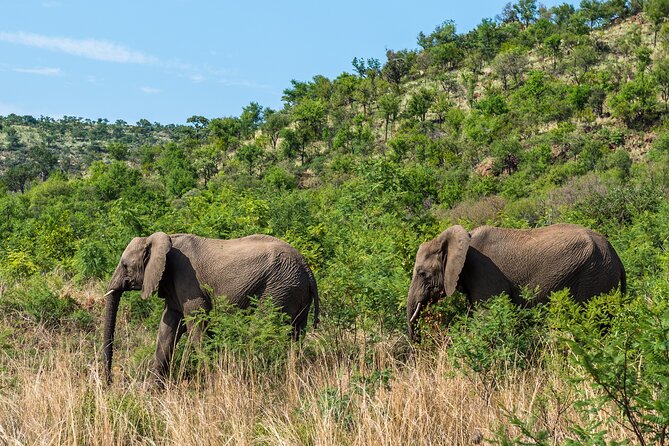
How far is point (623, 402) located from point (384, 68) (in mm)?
91179

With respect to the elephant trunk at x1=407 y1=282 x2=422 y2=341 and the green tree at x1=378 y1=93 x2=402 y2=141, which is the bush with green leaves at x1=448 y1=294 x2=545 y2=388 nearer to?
the elephant trunk at x1=407 y1=282 x2=422 y2=341

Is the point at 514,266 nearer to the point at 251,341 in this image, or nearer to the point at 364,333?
the point at 364,333

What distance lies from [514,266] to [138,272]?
13.5ft

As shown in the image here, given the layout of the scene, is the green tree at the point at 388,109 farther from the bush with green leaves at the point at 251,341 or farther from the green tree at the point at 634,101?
the bush with green leaves at the point at 251,341

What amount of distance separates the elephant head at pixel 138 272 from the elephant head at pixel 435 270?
265 centimetres

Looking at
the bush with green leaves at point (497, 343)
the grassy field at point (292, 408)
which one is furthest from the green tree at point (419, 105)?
the grassy field at point (292, 408)

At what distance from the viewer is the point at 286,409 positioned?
17.4ft

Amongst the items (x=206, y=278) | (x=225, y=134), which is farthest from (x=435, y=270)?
(x=225, y=134)

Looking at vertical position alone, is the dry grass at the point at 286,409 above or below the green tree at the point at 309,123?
below

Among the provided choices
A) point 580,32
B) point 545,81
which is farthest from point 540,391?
point 580,32

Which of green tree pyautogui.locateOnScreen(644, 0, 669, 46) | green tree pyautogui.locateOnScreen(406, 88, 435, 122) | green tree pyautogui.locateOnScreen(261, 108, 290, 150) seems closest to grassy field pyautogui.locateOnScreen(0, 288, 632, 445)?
green tree pyautogui.locateOnScreen(406, 88, 435, 122)

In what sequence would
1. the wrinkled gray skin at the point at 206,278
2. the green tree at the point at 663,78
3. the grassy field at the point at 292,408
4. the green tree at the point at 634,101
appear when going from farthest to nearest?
the green tree at the point at 663,78 < the green tree at the point at 634,101 < the wrinkled gray skin at the point at 206,278 < the grassy field at the point at 292,408

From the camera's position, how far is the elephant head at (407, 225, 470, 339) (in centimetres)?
777

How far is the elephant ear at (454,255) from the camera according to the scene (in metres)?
7.69
